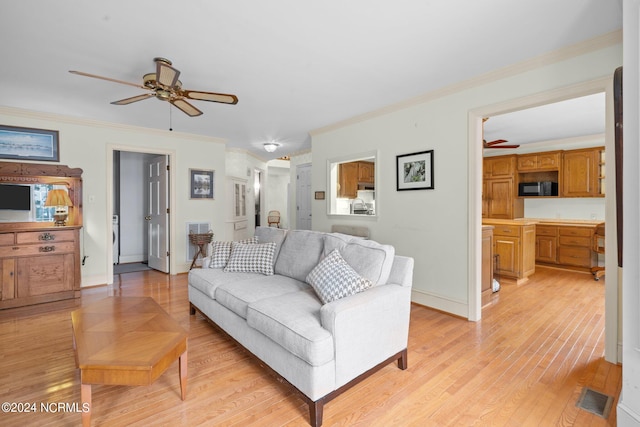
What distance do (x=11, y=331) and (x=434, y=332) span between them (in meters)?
4.04

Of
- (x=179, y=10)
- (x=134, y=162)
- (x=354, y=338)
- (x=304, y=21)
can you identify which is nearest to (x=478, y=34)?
(x=304, y=21)

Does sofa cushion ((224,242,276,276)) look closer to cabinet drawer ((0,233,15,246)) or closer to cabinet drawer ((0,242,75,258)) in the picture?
cabinet drawer ((0,242,75,258))

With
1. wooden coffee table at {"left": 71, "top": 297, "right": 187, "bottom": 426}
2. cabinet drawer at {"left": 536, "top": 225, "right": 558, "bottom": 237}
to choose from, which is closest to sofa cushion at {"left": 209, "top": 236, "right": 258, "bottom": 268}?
wooden coffee table at {"left": 71, "top": 297, "right": 187, "bottom": 426}

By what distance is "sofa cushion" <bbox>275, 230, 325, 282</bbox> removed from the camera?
2881 millimetres

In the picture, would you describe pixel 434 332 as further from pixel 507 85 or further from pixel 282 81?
pixel 282 81

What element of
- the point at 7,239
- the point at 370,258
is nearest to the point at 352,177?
the point at 370,258

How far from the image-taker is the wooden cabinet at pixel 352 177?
590 centimetres

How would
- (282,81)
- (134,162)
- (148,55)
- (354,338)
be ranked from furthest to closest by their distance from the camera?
(134,162) < (282,81) < (148,55) < (354,338)

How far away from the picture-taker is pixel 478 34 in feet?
7.51

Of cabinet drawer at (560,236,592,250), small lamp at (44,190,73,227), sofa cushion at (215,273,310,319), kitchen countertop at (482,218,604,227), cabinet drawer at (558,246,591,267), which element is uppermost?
small lamp at (44,190,73,227)

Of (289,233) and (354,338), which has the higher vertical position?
(289,233)

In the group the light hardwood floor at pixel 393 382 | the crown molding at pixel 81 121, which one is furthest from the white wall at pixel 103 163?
the light hardwood floor at pixel 393 382

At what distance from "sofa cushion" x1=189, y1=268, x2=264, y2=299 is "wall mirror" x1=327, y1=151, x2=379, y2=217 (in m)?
2.27

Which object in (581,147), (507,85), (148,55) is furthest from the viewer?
(581,147)
